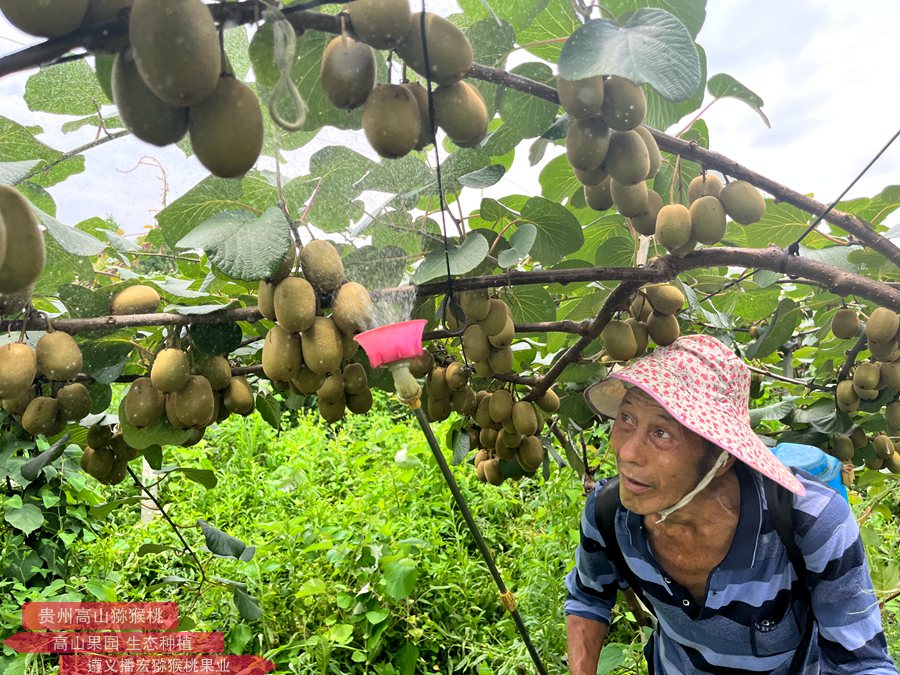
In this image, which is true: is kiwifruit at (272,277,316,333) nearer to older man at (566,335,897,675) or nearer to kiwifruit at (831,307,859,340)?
older man at (566,335,897,675)

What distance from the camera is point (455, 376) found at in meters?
1.78

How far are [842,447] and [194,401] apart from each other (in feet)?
6.44

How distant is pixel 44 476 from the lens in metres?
3.27

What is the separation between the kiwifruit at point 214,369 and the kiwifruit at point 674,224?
0.86 metres

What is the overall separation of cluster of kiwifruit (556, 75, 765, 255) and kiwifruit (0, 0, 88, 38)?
1.94 feet

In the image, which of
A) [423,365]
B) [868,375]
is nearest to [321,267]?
[423,365]

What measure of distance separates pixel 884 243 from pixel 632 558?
823 mm

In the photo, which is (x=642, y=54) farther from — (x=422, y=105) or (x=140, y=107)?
(x=140, y=107)

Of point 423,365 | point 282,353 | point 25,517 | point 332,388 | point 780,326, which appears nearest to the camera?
point 282,353

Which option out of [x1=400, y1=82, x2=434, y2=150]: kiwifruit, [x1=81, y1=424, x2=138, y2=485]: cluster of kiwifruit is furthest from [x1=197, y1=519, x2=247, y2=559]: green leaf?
[x1=400, y1=82, x2=434, y2=150]: kiwifruit

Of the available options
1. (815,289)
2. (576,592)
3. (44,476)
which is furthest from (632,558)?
(44,476)

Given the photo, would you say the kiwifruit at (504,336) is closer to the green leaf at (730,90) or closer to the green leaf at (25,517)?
the green leaf at (730,90)

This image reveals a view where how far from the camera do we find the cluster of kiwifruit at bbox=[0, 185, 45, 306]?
20.6 inches

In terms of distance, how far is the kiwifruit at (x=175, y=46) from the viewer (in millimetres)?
521
